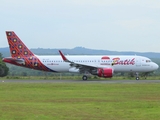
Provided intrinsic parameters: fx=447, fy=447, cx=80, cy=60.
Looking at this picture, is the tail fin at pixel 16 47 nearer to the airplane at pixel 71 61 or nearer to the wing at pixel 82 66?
the airplane at pixel 71 61

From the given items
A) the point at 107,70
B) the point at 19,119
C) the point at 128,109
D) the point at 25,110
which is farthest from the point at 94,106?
the point at 107,70

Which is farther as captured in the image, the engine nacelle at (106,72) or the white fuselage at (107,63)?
the white fuselage at (107,63)

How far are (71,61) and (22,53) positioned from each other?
650cm

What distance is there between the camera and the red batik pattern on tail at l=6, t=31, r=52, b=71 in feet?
190

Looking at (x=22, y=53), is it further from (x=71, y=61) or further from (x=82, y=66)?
(x=82, y=66)

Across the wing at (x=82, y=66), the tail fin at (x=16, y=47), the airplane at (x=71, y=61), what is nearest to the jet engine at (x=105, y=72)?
the wing at (x=82, y=66)

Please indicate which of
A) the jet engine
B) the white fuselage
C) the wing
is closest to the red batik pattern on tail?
the white fuselage

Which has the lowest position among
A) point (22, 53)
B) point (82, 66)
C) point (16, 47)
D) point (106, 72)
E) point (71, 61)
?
point (106, 72)

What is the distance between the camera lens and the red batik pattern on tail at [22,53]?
57.8m

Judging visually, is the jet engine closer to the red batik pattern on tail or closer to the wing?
the wing

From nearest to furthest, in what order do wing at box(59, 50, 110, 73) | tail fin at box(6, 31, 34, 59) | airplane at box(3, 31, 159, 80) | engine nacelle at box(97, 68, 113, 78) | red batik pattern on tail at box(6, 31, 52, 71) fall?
engine nacelle at box(97, 68, 113, 78) < wing at box(59, 50, 110, 73) < airplane at box(3, 31, 159, 80) < red batik pattern on tail at box(6, 31, 52, 71) < tail fin at box(6, 31, 34, 59)

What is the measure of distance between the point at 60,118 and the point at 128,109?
14.4 ft

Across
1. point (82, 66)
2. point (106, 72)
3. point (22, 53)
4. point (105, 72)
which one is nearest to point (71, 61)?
point (82, 66)

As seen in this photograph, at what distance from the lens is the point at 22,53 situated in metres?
58.0
